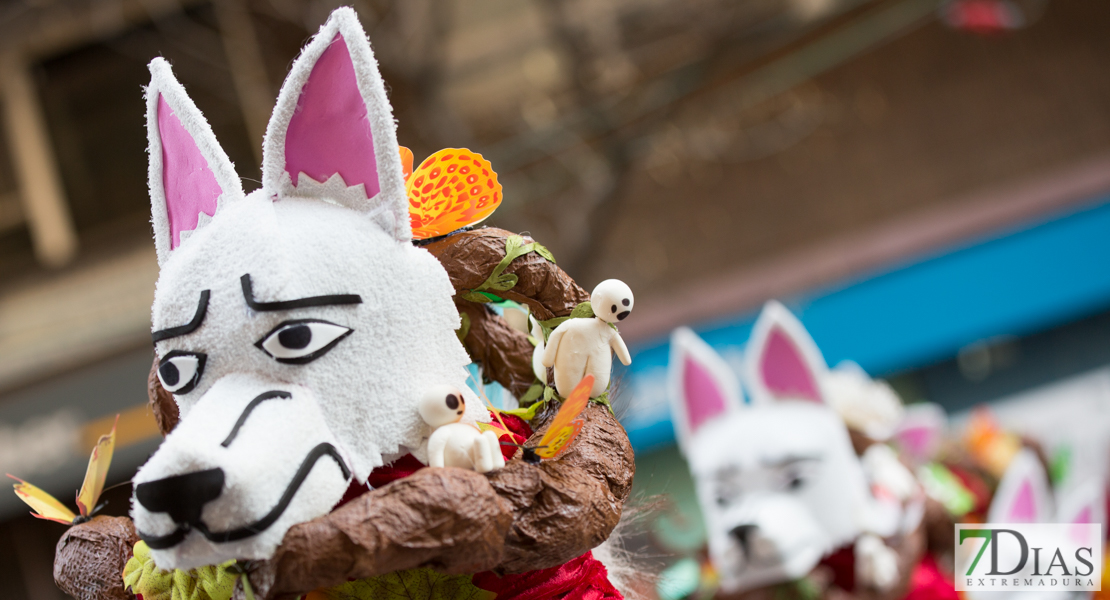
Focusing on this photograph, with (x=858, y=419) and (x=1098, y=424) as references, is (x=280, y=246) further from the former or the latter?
(x=1098, y=424)

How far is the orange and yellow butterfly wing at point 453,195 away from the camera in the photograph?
0.85 m

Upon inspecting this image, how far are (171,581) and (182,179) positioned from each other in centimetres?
34

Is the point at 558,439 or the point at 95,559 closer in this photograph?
the point at 558,439

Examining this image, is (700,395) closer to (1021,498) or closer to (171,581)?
(1021,498)

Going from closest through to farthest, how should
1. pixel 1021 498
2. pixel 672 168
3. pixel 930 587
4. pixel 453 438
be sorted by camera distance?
pixel 453 438
pixel 930 587
pixel 1021 498
pixel 672 168

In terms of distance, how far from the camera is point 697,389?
1730 mm

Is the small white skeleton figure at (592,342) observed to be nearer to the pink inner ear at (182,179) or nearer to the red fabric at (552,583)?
the red fabric at (552,583)

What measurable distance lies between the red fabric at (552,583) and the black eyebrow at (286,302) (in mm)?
275

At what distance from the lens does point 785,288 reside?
389 cm

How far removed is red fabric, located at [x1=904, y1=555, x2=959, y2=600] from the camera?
5.33 feet

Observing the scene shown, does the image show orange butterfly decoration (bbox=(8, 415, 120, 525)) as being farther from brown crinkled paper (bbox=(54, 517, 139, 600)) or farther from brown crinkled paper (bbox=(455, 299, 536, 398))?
brown crinkled paper (bbox=(455, 299, 536, 398))

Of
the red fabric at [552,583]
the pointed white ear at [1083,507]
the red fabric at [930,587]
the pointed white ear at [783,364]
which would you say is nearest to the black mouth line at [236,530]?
the red fabric at [552,583]

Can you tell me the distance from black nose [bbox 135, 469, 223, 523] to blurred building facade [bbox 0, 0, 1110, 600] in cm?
235

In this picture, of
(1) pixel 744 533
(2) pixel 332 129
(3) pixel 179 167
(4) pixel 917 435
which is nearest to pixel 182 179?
(3) pixel 179 167
